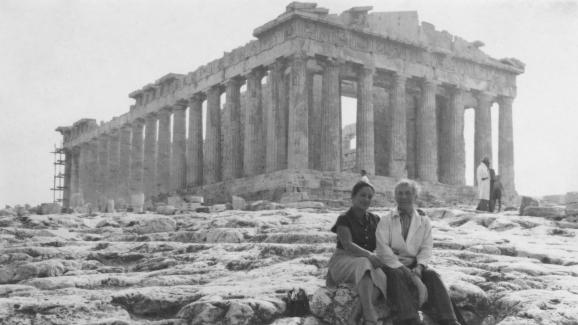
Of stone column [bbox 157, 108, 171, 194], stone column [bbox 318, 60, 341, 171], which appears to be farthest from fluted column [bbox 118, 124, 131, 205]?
stone column [bbox 318, 60, 341, 171]

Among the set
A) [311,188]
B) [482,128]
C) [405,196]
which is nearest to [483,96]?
[482,128]

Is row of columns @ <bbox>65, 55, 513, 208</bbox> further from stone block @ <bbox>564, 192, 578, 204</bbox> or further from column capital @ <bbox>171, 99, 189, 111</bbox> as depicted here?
stone block @ <bbox>564, 192, 578, 204</bbox>

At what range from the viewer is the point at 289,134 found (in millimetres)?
31562

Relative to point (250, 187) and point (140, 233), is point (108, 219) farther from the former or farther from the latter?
point (250, 187)

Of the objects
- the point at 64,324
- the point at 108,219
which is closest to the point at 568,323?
the point at 64,324

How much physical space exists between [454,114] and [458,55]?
8.64 feet

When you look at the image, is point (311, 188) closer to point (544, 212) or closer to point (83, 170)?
point (544, 212)

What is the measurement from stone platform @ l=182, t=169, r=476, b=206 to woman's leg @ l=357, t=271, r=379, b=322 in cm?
1832

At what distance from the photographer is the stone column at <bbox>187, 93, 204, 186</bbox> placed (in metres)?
38.7

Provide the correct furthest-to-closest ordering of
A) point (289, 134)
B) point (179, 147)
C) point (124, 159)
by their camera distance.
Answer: point (124, 159) → point (179, 147) → point (289, 134)

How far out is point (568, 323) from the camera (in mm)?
8695

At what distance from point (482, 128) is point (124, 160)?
19.9m

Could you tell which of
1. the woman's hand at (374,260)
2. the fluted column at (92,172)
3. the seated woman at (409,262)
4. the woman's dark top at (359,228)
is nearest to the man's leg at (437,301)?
the seated woman at (409,262)

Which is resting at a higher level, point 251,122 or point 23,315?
point 251,122
